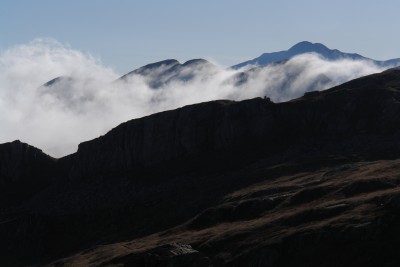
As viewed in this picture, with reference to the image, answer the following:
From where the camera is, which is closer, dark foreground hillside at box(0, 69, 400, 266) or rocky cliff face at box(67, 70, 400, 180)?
dark foreground hillside at box(0, 69, 400, 266)

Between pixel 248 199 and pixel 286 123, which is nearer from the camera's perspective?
pixel 248 199

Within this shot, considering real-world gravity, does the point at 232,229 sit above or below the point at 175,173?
below

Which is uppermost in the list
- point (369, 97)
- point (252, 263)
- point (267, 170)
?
point (369, 97)

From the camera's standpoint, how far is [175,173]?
18462 cm

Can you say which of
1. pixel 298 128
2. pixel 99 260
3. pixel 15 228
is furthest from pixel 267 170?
pixel 15 228

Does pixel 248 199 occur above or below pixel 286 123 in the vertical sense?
below

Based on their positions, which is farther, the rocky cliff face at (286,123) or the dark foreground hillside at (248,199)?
the rocky cliff face at (286,123)

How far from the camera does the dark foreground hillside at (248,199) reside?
3494 inches

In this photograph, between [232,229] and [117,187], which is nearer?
[232,229]

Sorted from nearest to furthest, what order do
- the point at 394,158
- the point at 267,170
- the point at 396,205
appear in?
the point at 396,205, the point at 394,158, the point at 267,170

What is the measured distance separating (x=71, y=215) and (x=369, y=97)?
92.6m

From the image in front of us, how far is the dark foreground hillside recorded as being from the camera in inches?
3494

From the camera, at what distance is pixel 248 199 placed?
440 ft

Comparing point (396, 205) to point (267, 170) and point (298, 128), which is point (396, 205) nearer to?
point (267, 170)
